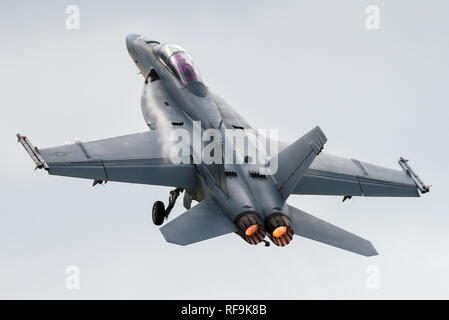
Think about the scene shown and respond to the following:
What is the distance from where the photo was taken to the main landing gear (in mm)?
24453

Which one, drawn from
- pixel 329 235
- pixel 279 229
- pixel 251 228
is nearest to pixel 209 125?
pixel 251 228

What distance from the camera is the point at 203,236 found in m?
20.7

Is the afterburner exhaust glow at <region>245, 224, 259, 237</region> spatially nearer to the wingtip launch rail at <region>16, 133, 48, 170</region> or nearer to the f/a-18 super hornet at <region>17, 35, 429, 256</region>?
the f/a-18 super hornet at <region>17, 35, 429, 256</region>

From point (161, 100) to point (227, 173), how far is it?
16.8ft

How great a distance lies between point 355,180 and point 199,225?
5.92 meters

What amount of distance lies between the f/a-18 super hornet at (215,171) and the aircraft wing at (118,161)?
0.03 meters

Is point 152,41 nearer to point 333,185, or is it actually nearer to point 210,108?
point 210,108

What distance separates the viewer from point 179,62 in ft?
89.1

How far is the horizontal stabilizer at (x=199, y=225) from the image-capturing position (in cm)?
2044

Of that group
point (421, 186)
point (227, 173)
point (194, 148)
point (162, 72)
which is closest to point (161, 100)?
point (162, 72)

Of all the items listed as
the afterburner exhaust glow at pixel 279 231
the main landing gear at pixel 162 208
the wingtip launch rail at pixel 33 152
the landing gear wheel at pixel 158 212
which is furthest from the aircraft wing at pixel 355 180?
the wingtip launch rail at pixel 33 152

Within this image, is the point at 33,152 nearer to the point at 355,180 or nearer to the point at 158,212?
the point at 158,212

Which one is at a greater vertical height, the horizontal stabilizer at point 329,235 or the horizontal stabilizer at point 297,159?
the horizontal stabilizer at point 297,159

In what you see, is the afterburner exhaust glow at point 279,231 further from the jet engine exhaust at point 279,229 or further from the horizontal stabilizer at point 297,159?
the horizontal stabilizer at point 297,159
